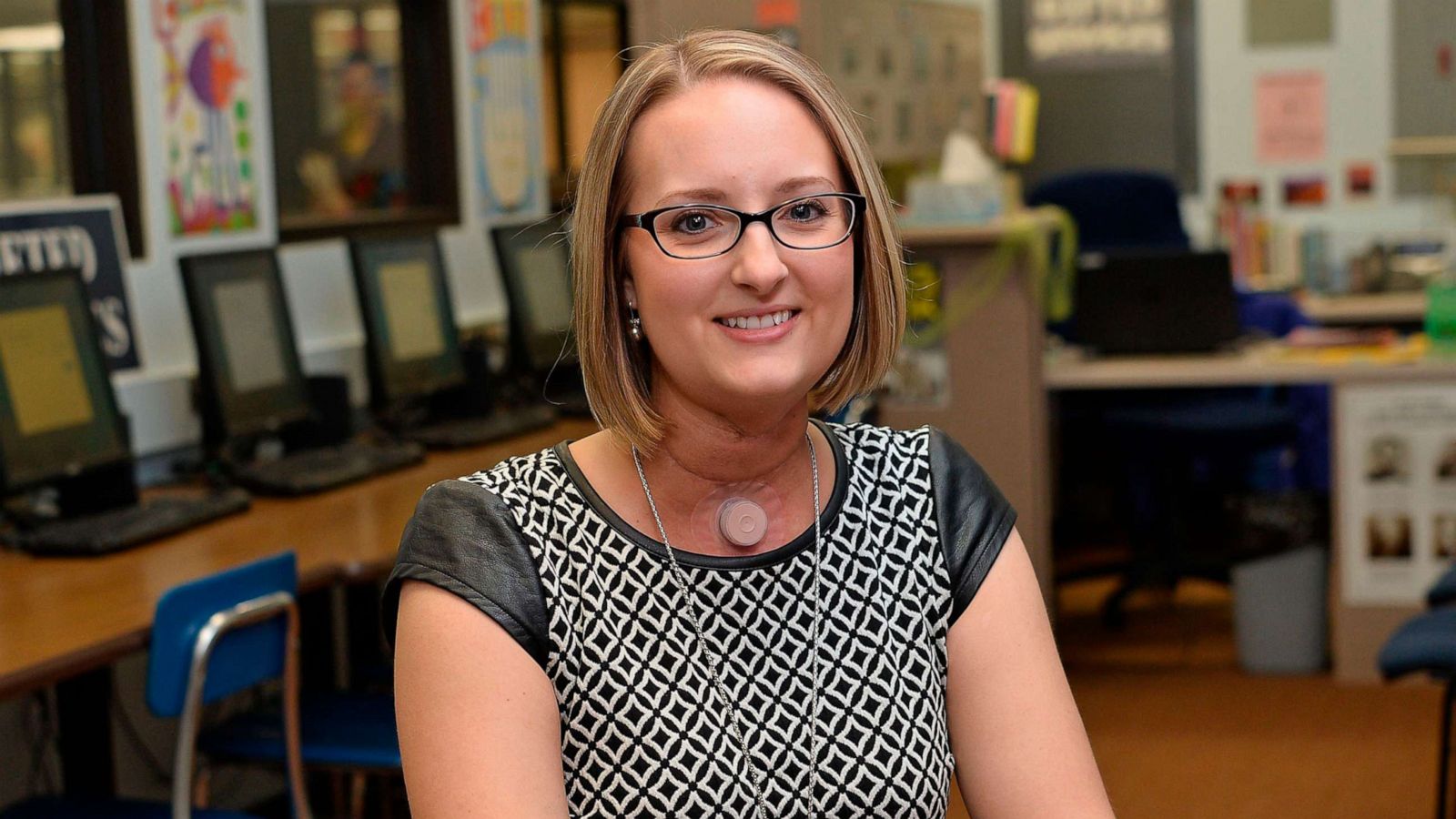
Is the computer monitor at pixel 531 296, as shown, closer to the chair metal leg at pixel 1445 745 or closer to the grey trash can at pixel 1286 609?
the grey trash can at pixel 1286 609

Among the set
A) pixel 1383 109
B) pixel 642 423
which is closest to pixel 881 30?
pixel 1383 109

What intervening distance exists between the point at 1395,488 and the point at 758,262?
3830 millimetres

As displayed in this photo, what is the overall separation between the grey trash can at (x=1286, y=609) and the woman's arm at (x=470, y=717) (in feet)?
12.7

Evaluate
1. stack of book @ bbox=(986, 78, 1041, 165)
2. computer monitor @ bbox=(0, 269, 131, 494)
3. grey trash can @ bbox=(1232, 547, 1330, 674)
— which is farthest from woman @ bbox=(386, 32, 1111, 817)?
stack of book @ bbox=(986, 78, 1041, 165)

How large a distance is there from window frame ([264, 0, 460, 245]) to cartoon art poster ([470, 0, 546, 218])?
8 centimetres

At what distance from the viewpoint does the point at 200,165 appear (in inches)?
161

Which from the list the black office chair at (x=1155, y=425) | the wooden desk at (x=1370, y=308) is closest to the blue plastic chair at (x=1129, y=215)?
the black office chair at (x=1155, y=425)

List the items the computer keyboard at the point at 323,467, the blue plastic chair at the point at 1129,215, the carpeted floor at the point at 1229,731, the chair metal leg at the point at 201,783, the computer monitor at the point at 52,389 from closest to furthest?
the chair metal leg at the point at 201,783 → the computer monitor at the point at 52,389 → the computer keyboard at the point at 323,467 → the carpeted floor at the point at 1229,731 → the blue plastic chair at the point at 1129,215

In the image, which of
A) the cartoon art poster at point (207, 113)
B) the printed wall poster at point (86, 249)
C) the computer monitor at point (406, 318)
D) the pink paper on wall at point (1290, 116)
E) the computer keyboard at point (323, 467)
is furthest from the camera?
the pink paper on wall at point (1290, 116)

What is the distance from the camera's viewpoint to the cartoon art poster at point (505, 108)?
5.17m

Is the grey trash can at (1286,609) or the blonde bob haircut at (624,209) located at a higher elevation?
the blonde bob haircut at (624,209)

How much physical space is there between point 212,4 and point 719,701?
10.6 feet

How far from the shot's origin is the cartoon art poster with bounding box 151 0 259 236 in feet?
13.0

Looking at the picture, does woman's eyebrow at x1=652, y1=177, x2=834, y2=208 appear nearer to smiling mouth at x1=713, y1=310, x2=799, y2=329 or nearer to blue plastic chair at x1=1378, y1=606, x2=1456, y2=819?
smiling mouth at x1=713, y1=310, x2=799, y2=329
